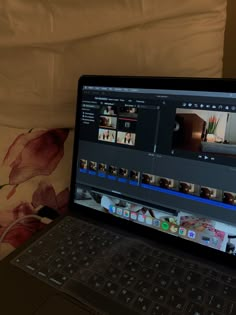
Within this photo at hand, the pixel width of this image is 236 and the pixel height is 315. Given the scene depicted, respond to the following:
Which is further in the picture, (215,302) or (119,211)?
(119,211)

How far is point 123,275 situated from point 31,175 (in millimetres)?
347

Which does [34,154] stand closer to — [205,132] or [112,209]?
[112,209]

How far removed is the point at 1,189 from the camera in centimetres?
78

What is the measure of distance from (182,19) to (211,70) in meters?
0.13

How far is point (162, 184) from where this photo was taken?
629 mm

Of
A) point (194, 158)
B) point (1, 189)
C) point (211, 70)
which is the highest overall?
point (211, 70)

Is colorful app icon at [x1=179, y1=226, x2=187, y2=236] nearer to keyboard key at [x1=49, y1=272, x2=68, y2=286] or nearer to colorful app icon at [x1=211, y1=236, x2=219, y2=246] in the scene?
colorful app icon at [x1=211, y1=236, x2=219, y2=246]

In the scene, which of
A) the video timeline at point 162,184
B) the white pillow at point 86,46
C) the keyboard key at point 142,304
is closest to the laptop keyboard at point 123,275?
the keyboard key at point 142,304

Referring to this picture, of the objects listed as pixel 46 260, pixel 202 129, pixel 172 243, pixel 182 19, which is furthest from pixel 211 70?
pixel 46 260

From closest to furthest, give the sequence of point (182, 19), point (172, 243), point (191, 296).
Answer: point (191, 296)
point (172, 243)
point (182, 19)

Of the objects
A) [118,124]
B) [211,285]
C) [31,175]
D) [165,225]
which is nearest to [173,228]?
[165,225]

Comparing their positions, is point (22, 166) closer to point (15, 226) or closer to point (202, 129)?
point (15, 226)

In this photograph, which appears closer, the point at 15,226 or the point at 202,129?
the point at 202,129

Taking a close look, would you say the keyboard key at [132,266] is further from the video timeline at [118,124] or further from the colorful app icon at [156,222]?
the video timeline at [118,124]
